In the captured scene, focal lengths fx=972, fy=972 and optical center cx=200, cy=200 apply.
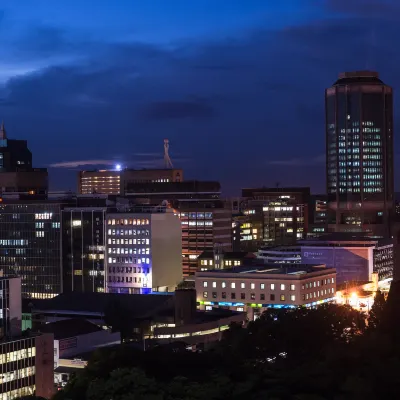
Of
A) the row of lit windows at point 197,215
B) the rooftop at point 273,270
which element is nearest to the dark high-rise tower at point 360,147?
the row of lit windows at point 197,215

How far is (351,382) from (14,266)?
93792 mm

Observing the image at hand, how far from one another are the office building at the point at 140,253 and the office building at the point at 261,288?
16448 mm

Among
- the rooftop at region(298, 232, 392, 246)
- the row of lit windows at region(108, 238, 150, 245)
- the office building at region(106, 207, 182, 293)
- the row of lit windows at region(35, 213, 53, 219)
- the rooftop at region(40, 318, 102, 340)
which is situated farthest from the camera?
the rooftop at region(298, 232, 392, 246)

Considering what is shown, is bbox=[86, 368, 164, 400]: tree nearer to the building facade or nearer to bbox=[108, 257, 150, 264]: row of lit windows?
bbox=[108, 257, 150, 264]: row of lit windows

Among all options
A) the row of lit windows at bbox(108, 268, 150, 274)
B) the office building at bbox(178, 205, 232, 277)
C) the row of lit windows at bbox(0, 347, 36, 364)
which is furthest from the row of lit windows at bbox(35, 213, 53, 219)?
the row of lit windows at bbox(0, 347, 36, 364)

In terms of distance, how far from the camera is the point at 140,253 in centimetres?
11356

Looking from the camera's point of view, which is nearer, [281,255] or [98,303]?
[98,303]

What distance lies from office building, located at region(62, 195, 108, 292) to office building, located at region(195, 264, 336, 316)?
845 inches

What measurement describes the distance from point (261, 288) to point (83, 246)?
2940 cm

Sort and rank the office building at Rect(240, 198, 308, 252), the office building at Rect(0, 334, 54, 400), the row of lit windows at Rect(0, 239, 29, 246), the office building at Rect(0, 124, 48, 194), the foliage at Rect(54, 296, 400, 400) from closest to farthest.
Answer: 1. the foliage at Rect(54, 296, 400, 400)
2. the office building at Rect(0, 334, 54, 400)
3. the row of lit windows at Rect(0, 239, 29, 246)
4. the office building at Rect(0, 124, 48, 194)
5. the office building at Rect(240, 198, 308, 252)

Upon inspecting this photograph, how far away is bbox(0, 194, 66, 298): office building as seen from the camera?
115688mm

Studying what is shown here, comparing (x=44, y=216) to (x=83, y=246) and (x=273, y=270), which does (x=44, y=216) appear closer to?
(x=83, y=246)

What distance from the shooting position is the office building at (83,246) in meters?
115

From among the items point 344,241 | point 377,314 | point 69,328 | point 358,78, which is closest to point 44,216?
point 344,241
